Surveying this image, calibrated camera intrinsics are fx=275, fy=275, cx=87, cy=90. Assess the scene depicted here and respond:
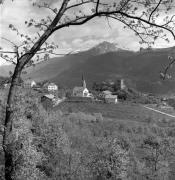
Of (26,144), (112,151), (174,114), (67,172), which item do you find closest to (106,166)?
(112,151)

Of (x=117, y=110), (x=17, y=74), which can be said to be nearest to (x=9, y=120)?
(x=17, y=74)

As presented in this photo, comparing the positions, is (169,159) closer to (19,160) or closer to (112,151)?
(112,151)

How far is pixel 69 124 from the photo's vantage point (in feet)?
171

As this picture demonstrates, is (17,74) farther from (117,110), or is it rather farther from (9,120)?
(117,110)

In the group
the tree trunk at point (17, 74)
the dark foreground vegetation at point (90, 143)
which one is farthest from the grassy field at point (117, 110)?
the tree trunk at point (17, 74)

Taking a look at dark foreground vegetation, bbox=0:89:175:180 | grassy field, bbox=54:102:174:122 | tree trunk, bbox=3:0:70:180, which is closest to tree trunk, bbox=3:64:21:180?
tree trunk, bbox=3:0:70:180

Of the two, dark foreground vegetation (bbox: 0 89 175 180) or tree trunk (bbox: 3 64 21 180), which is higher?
tree trunk (bbox: 3 64 21 180)

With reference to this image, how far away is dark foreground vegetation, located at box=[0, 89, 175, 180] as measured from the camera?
1680cm

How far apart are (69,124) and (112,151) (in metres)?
28.6

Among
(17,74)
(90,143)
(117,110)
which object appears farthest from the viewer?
(117,110)

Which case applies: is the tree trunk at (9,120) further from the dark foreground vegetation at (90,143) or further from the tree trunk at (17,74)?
the dark foreground vegetation at (90,143)

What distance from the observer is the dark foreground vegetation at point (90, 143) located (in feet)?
55.1

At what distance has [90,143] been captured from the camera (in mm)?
42625

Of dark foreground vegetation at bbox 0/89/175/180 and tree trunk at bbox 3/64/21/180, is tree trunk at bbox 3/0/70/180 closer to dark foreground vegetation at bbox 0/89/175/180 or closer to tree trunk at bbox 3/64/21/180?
tree trunk at bbox 3/64/21/180
